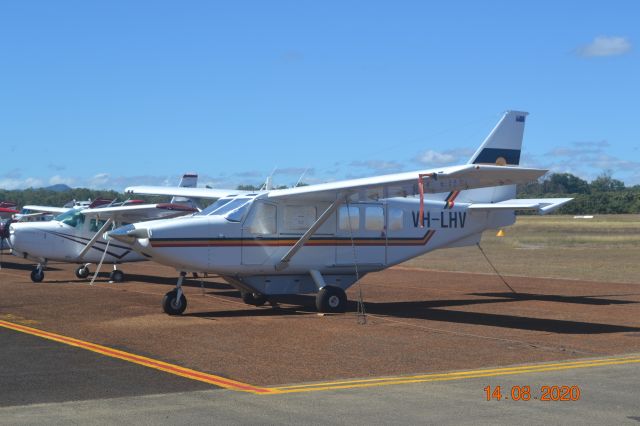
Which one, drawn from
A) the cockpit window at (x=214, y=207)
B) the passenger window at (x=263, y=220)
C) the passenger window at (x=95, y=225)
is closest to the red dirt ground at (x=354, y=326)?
the passenger window at (x=263, y=220)

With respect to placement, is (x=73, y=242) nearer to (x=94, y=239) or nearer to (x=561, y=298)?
(x=94, y=239)

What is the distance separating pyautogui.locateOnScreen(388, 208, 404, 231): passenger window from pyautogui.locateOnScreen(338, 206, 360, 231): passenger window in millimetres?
869

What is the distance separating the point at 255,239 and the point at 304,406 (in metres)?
9.44

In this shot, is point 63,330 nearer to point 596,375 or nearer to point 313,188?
point 313,188

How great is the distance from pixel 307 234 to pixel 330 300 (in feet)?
4.71

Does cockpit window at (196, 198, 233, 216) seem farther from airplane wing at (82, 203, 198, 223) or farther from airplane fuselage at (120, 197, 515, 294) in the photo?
airplane wing at (82, 203, 198, 223)

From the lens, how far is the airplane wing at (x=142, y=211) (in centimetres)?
2447

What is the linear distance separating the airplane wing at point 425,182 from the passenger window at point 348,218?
67cm

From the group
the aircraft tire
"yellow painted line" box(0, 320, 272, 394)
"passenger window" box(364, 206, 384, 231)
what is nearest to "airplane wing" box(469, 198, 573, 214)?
"passenger window" box(364, 206, 384, 231)

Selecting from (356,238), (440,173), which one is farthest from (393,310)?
(440,173)

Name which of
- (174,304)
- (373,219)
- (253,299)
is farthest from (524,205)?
(174,304)

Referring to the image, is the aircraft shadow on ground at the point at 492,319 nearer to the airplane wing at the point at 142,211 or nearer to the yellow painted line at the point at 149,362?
the yellow painted line at the point at 149,362

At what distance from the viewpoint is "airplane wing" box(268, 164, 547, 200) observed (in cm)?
1442

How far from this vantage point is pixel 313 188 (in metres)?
17.5
